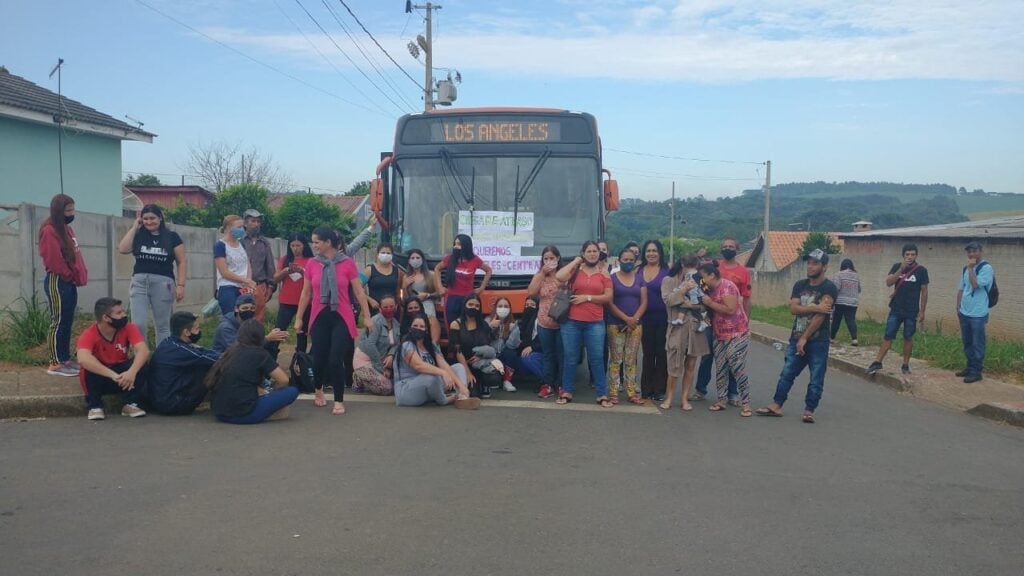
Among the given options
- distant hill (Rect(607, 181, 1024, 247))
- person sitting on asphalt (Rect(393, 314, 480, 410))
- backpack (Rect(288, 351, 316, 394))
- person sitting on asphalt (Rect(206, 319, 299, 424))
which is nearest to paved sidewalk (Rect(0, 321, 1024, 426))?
backpack (Rect(288, 351, 316, 394))

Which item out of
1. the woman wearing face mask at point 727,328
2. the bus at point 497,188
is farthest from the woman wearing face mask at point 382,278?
the woman wearing face mask at point 727,328

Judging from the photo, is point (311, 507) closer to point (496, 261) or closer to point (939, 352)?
point (496, 261)

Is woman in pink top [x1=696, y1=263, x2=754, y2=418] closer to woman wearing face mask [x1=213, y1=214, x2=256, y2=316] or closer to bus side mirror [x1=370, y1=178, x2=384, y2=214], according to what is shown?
bus side mirror [x1=370, y1=178, x2=384, y2=214]

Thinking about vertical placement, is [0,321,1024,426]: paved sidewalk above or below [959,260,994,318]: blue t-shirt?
below

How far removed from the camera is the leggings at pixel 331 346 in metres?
8.16

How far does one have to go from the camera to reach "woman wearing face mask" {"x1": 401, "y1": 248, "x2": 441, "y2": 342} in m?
9.48

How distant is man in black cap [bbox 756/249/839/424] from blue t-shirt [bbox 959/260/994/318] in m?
3.38

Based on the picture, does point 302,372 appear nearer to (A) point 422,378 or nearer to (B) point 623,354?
(A) point 422,378

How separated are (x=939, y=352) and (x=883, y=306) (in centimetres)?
923

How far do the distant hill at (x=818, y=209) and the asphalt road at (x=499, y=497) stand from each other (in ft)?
133

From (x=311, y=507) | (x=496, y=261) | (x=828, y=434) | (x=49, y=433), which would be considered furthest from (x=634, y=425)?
(x=49, y=433)

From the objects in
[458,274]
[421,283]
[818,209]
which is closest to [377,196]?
[421,283]

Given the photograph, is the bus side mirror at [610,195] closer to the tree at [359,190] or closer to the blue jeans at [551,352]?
the blue jeans at [551,352]

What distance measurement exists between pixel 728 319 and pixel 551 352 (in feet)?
6.47
